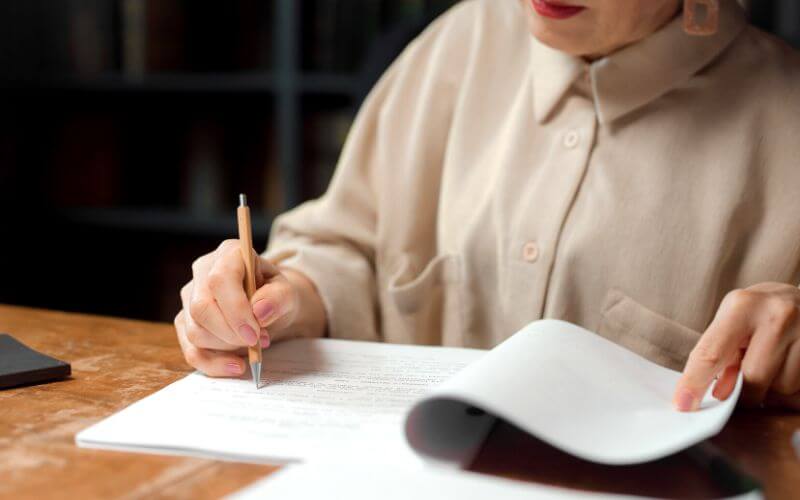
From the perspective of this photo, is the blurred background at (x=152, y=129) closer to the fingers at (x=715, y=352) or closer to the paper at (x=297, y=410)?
the paper at (x=297, y=410)

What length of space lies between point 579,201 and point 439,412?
0.47m

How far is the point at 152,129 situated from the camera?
2.54 m

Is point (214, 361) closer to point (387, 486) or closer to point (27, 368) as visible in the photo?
point (27, 368)

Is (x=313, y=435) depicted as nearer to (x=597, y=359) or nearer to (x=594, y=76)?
(x=597, y=359)

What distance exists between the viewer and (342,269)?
3.47 ft

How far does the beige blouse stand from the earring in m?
0.05

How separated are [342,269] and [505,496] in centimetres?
59

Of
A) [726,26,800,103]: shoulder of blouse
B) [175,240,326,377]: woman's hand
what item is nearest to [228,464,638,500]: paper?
[175,240,326,377]: woman's hand

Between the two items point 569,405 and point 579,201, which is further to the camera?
point 579,201

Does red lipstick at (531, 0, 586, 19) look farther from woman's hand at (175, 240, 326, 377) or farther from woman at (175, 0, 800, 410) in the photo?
woman's hand at (175, 240, 326, 377)

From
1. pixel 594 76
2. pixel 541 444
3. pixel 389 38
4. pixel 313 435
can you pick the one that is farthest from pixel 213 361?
pixel 389 38

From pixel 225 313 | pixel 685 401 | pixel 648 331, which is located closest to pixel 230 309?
pixel 225 313

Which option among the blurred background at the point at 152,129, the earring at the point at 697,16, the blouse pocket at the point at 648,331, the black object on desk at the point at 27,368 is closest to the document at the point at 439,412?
the black object on desk at the point at 27,368

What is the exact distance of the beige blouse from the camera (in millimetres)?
958
